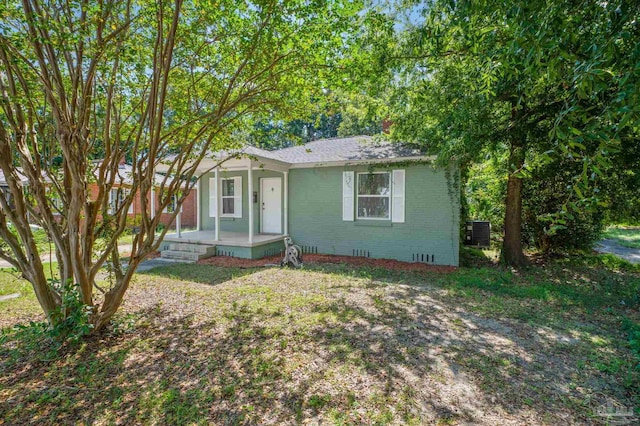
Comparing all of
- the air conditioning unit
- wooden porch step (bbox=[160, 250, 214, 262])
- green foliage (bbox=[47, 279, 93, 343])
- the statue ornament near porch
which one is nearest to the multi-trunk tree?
the air conditioning unit

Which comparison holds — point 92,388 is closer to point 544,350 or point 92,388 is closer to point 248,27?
point 248,27

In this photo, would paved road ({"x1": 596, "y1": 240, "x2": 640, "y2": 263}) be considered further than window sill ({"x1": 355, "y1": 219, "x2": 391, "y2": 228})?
Yes

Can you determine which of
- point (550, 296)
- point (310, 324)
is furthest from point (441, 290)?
point (310, 324)

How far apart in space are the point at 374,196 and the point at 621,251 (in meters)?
9.59

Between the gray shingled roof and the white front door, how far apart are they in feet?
3.02

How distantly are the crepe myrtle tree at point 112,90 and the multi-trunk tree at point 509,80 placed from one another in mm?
1711

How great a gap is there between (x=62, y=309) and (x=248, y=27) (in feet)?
12.4

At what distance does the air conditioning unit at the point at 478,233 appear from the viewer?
11.2 metres

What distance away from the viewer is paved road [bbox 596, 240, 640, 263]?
10.3 meters

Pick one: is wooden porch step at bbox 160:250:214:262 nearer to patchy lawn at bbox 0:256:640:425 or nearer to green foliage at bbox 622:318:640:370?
patchy lawn at bbox 0:256:640:425

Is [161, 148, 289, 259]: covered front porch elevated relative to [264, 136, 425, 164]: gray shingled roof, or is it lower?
lower

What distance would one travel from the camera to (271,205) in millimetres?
11070

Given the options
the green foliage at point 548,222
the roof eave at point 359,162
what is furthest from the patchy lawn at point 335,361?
the green foliage at point 548,222

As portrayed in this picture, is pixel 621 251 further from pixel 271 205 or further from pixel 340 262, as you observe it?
pixel 271 205
